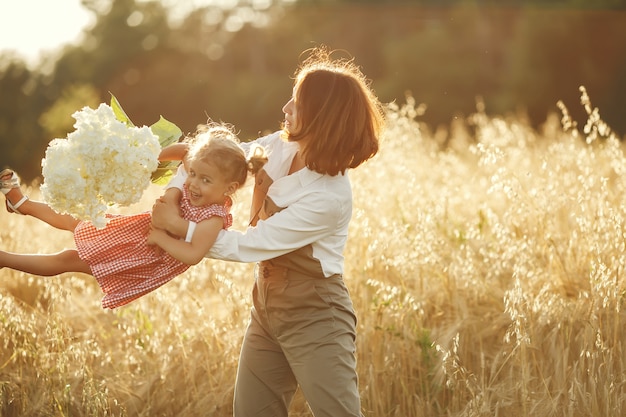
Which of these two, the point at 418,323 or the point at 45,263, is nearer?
the point at 45,263

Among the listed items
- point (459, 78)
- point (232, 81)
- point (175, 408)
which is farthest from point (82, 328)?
point (232, 81)

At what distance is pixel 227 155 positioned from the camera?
2.78 metres

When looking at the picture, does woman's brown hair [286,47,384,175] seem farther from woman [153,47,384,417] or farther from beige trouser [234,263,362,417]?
beige trouser [234,263,362,417]

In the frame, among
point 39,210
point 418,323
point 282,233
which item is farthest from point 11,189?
point 418,323

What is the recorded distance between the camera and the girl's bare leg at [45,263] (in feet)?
9.57

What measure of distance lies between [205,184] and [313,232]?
40 centimetres

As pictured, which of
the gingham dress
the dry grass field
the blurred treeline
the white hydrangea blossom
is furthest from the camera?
the blurred treeline

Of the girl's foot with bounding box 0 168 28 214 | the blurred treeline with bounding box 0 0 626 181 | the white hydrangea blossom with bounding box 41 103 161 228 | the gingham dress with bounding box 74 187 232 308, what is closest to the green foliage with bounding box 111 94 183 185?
the gingham dress with bounding box 74 187 232 308

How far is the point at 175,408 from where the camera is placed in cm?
394

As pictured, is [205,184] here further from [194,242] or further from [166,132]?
[166,132]

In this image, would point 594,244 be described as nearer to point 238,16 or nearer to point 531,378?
point 531,378

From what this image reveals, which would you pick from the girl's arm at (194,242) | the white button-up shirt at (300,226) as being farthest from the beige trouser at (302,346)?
the girl's arm at (194,242)

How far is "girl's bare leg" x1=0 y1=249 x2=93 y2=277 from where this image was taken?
9.57 feet

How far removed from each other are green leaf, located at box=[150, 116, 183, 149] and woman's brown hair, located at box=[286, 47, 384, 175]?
22.2 inches
